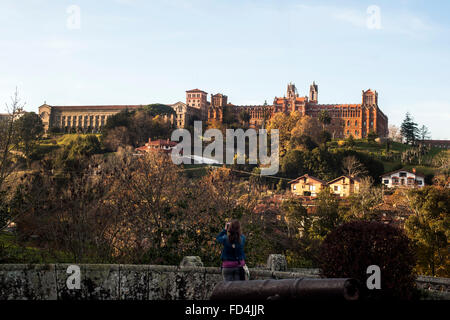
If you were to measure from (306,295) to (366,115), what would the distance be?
128m

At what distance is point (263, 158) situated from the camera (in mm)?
80875

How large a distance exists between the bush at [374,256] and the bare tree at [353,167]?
203 ft

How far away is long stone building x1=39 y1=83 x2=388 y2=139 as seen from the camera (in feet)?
413

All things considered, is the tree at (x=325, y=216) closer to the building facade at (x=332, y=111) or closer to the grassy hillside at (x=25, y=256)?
the grassy hillside at (x=25, y=256)

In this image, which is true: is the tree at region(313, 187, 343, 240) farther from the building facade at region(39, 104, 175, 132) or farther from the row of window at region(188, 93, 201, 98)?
the row of window at region(188, 93, 201, 98)

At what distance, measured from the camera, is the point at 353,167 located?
225 feet

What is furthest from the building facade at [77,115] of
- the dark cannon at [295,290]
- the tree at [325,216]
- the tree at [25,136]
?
the dark cannon at [295,290]

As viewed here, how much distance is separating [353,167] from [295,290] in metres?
65.8

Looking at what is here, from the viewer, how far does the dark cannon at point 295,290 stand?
495 cm

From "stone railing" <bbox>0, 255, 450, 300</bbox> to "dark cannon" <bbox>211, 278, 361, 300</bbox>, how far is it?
2365mm

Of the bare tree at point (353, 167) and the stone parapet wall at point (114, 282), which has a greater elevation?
the bare tree at point (353, 167)

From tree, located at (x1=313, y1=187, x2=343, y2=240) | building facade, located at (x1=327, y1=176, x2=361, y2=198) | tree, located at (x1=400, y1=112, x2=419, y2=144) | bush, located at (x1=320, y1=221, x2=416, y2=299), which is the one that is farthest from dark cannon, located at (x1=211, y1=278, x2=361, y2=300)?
tree, located at (x1=400, y1=112, x2=419, y2=144)

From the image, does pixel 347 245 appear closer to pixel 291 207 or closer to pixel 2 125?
pixel 2 125
